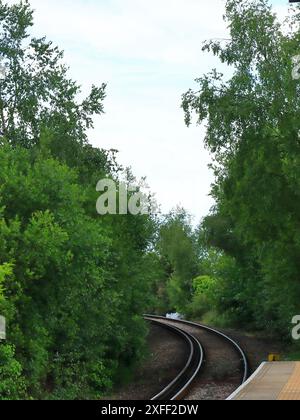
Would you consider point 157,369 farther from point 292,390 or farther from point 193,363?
point 292,390

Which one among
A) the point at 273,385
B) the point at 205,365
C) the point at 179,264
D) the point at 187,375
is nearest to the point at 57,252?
the point at 273,385

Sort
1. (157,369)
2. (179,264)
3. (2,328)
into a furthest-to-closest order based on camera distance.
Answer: (179,264) < (157,369) < (2,328)

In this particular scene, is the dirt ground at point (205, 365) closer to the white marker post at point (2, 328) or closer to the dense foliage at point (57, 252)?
the dense foliage at point (57, 252)

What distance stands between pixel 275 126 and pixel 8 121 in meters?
12.9

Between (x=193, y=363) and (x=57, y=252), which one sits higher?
(x=57, y=252)

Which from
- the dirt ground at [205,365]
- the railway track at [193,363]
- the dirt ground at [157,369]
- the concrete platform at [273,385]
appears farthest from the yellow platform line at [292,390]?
the dirt ground at [157,369]

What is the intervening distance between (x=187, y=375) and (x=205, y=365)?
7.65ft

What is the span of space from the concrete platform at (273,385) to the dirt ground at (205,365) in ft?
8.27

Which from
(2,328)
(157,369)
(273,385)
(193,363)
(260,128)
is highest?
(260,128)

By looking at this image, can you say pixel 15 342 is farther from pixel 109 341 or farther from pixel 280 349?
pixel 280 349

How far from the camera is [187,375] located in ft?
86.8

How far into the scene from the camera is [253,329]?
45969 mm

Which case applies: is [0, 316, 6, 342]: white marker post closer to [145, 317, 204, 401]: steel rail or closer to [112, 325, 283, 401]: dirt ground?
[145, 317, 204, 401]: steel rail

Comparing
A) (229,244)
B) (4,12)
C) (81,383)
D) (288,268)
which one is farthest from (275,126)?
(229,244)
